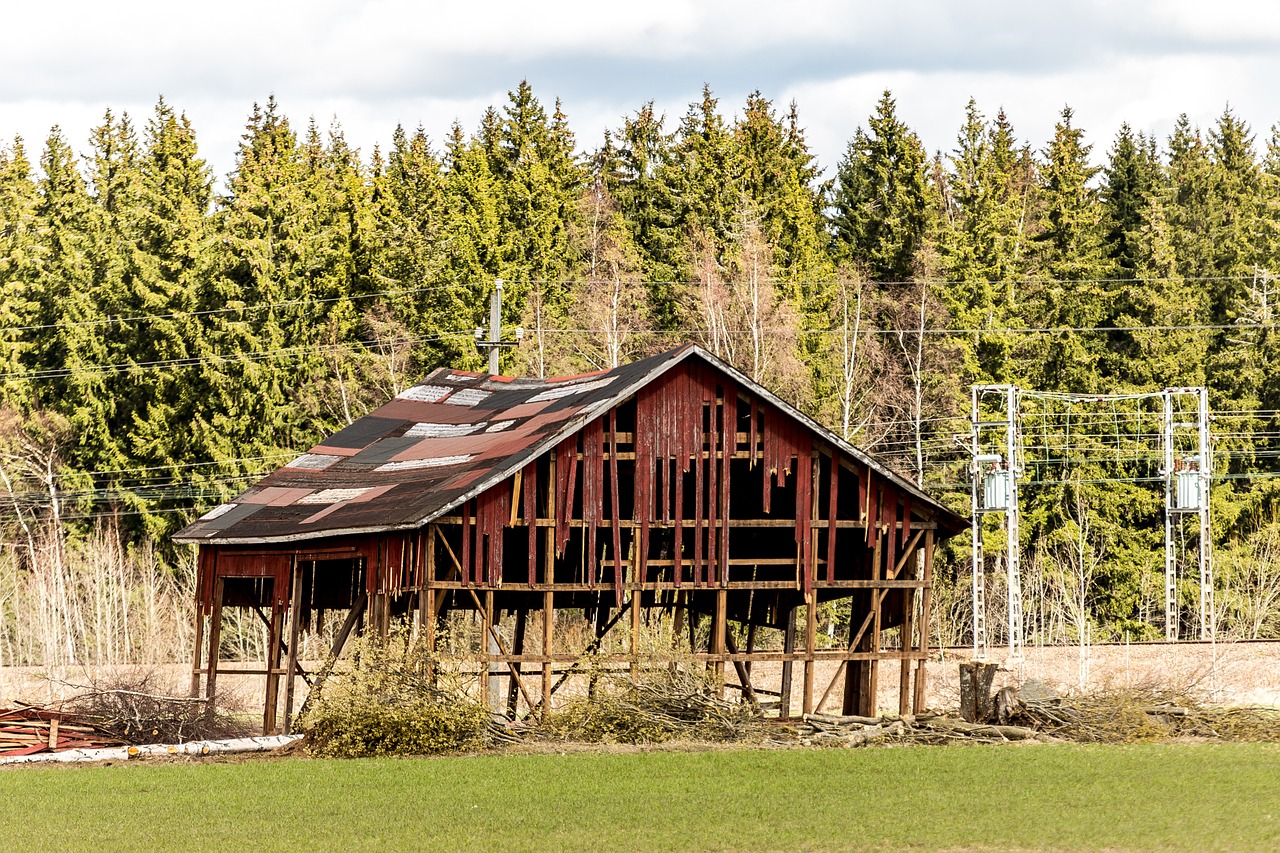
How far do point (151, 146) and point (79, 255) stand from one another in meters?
11.2

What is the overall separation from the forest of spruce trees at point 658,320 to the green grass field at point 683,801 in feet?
105

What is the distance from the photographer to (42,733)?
105 feet

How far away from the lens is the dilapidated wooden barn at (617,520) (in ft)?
103

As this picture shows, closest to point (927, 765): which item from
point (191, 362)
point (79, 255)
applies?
point (191, 362)

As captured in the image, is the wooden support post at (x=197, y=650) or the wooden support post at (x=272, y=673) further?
the wooden support post at (x=197, y=650)

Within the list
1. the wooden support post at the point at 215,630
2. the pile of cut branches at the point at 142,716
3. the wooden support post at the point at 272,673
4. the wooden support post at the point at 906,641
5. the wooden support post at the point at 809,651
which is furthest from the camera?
the wooden support post at the point at 215,630

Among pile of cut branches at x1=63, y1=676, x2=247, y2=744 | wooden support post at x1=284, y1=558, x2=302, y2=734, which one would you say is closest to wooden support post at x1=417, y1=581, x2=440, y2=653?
wooden support post at x1=284, y1=558, x2=302, y2=734

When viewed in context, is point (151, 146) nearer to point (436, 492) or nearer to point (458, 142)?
point (458, 142)

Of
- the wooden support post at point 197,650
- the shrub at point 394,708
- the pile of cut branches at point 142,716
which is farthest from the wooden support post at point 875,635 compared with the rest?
the wooden support post at point 197,650

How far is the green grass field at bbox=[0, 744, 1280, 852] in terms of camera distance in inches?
823

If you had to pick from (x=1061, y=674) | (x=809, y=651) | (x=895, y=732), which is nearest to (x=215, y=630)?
(x=809, y=651)

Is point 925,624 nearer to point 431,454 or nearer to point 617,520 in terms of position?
point 617,520

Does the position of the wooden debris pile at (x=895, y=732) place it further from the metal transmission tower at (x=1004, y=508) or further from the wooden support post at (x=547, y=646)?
the metal transmission tower at (x=1004, y=508)

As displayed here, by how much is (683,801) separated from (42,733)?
1344 cm
